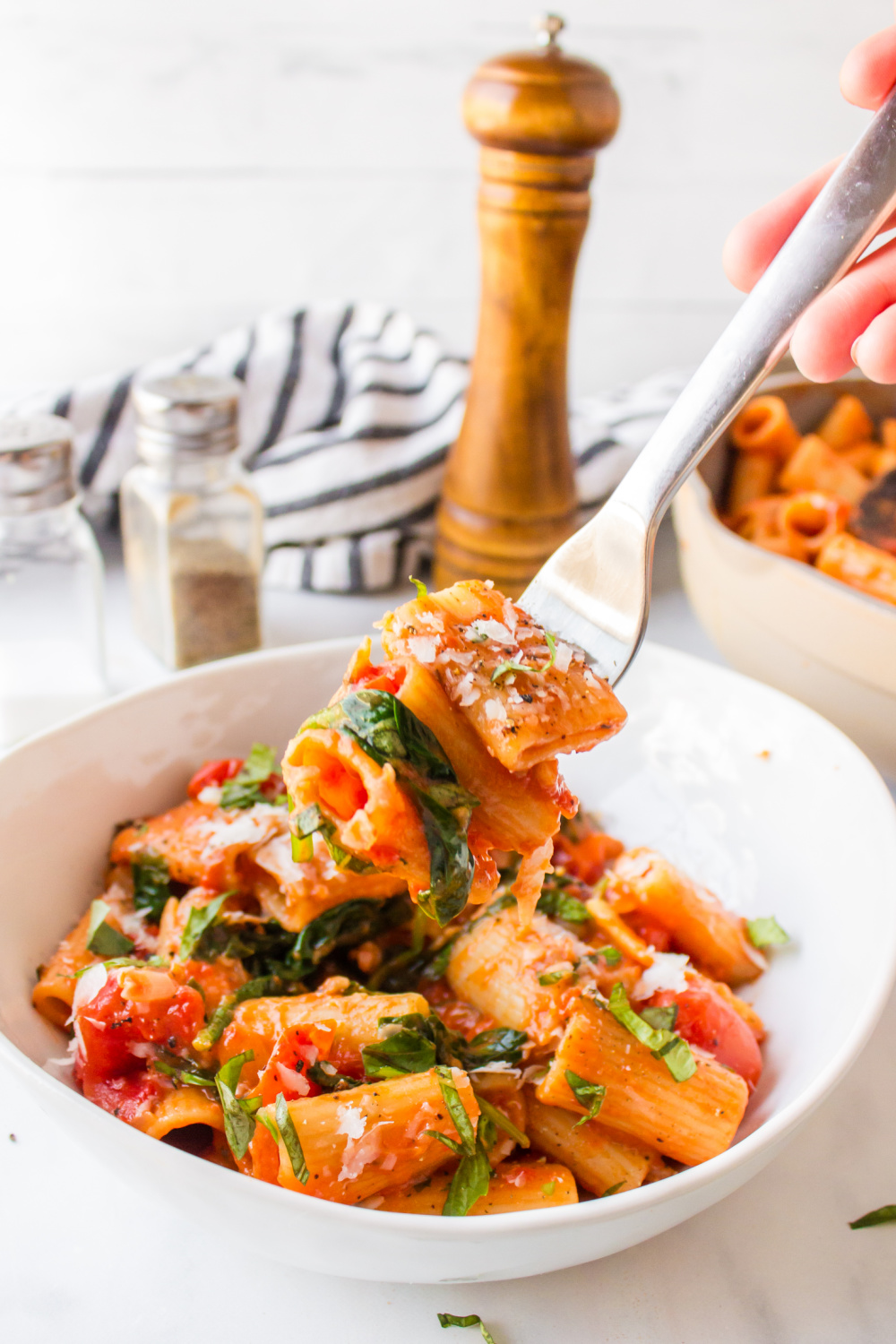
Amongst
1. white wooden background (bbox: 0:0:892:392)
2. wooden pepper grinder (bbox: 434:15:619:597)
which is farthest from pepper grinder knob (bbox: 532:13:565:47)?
white wooden background (bbox: 0:0:892:392)

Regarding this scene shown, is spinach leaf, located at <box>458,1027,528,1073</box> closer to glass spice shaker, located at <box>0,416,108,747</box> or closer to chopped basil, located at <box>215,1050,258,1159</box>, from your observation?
chopped basil, located at <box>215,1050,258,1159</box>

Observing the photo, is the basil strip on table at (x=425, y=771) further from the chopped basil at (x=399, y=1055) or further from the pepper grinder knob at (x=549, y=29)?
the pepper grinder knob at (x=549, y=29)

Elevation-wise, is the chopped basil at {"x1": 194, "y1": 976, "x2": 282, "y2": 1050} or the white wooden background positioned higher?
the white wooden background

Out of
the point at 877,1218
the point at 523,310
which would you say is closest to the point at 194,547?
the point at 523,310

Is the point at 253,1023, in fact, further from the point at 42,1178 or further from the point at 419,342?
the point at 419,342

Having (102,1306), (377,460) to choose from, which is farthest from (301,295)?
(102,1306)
